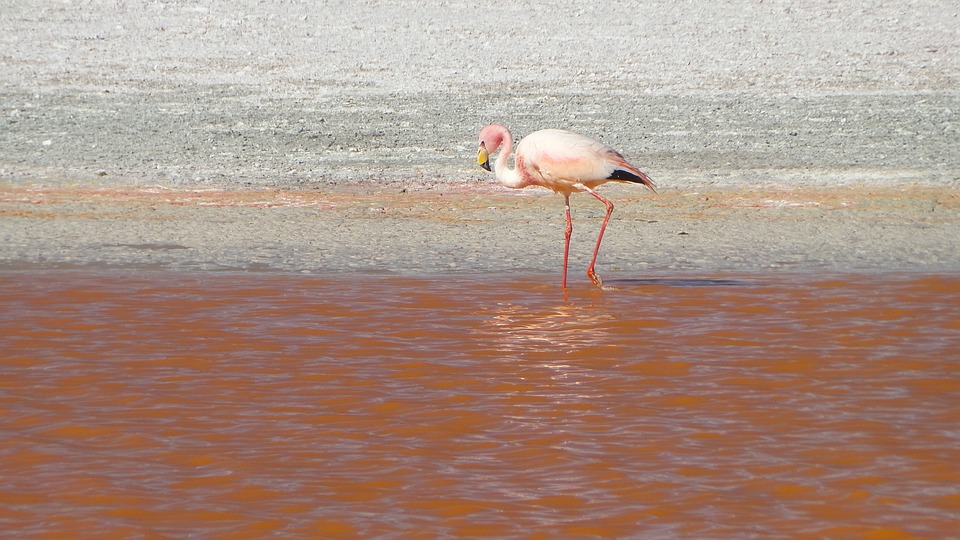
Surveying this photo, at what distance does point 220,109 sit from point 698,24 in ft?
23.1

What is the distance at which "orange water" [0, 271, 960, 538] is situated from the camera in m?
4.27

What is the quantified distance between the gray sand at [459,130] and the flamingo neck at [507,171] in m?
0.53

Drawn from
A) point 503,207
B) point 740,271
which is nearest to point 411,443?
point 740,271

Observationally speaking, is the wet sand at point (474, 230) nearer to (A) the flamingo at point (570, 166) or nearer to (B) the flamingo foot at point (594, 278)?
(B) the flamingo foot at point (594, 278)

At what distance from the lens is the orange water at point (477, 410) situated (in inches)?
168

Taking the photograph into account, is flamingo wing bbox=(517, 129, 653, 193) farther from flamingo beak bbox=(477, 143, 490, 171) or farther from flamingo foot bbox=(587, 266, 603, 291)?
flamingo foot bbox=(587, 266, 603, 291)

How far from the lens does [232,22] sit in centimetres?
1891

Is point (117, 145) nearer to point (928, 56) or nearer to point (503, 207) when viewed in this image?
point (503, 207)

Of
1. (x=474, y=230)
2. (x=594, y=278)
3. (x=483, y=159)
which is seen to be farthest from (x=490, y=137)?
(x=594, y=278)

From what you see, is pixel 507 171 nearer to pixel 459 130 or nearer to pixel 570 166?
pixel 570 166

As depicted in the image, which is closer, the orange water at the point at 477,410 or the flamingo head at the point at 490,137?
the orange water at the point at 477,410

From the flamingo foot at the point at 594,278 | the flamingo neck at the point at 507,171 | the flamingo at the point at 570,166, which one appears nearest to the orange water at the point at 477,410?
the flamingo foot at the point at 594,278

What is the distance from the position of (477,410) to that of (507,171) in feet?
13.2

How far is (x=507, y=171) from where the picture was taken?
30.6 ft
